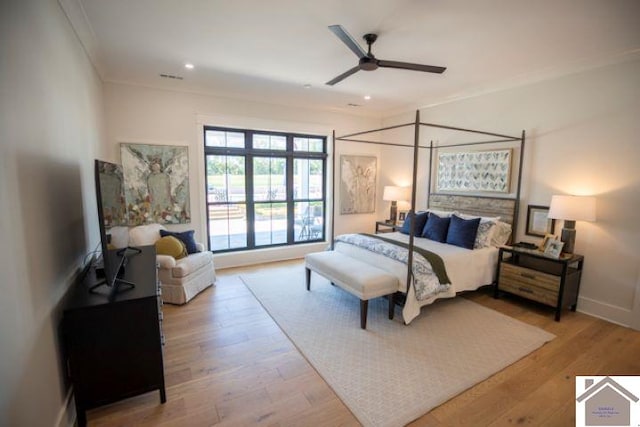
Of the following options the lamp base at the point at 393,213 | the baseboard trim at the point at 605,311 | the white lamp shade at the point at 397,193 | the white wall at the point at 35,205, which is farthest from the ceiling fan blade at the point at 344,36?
the baseboard trim at the point at 605,311

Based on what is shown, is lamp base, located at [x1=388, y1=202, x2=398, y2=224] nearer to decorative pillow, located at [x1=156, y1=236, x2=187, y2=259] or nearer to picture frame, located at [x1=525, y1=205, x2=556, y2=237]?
picture frame, located at [x1=525, y1=205, x2=556, y2=237]

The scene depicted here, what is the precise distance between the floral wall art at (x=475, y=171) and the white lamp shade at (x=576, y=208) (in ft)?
2.90

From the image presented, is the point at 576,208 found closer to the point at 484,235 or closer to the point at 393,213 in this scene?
the point at 484,235

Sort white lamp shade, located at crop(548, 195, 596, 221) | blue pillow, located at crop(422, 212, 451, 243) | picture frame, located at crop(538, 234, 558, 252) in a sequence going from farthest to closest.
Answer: blue pillow, located at crop(422, 212, 451, 243)
picture frame, located at crop(538, 234, 558, 252)
white lamp shade, located at crop(548, 195, 596, 221)

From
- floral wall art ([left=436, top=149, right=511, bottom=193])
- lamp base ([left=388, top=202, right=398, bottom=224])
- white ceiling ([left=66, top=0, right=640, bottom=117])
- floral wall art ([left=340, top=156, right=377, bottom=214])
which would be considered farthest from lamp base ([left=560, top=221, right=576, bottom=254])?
floral wall art ([left=340, top=156, right=377, bottom=214])

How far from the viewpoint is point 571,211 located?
10.4 feet

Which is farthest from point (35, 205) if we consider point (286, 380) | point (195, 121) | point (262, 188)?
point (262, 188)

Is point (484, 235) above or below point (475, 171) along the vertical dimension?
below

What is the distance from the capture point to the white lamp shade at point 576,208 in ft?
10.2

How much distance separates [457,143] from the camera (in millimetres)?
4699

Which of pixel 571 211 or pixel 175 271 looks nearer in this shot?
pixel 571 211

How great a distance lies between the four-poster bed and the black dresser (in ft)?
7.42

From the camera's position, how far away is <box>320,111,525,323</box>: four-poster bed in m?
3.09

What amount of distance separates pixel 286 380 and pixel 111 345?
47.9 inches
